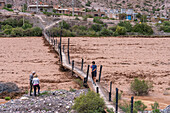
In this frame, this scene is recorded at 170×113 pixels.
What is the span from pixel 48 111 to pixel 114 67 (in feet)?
35.8

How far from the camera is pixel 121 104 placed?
838cm

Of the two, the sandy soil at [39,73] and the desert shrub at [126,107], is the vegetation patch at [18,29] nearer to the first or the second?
the sandy soil at [39,73]

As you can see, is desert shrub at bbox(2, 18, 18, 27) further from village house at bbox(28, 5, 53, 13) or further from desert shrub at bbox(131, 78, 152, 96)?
desert shrub at bbox(131, 78, 152, 96)

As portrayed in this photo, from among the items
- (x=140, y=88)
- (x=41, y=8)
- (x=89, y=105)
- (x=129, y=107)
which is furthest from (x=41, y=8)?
(x=129, y=107)

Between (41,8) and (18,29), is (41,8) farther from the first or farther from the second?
(18,29)

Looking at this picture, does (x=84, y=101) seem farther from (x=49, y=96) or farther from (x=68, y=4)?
(x=68, y=4)

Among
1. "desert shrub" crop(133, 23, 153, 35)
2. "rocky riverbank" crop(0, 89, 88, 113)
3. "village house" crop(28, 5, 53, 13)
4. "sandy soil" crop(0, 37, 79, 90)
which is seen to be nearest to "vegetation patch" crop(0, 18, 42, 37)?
"village house" crop(28, 5, 53, 13)

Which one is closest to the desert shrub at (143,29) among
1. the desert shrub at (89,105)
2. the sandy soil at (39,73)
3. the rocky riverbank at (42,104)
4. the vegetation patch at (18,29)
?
the vegetation patch at (18,29)

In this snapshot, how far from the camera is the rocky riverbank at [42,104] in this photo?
929 centimetres

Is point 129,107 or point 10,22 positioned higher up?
point 10,22

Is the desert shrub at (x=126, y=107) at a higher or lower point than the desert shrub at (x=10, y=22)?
lower

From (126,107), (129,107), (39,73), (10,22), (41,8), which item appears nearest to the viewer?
(129,107)

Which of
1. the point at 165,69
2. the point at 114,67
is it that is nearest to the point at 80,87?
the point at 114,67

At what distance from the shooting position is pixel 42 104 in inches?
382
